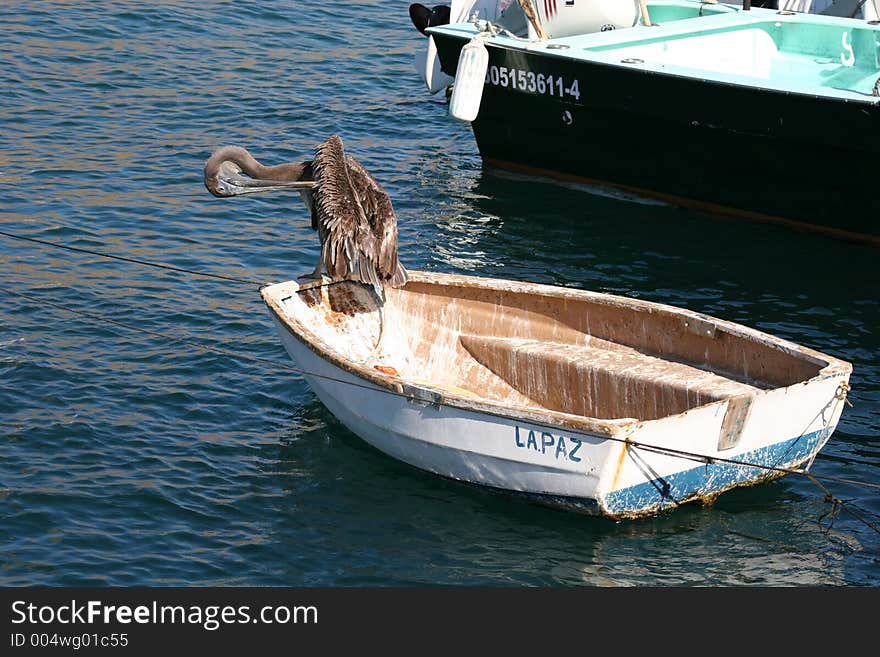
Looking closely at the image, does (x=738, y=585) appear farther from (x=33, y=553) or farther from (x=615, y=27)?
(x=615, y=27)

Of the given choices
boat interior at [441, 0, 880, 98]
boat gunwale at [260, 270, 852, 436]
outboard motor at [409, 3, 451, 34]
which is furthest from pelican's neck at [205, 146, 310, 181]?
outboard motor at [409, 3, 451, 34]

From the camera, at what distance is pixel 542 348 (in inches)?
475

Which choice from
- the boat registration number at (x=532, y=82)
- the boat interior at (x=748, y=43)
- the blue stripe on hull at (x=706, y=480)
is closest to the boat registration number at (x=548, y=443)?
the blue stripe on hull at (x=706, y=480)

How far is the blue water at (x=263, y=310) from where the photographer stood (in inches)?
386

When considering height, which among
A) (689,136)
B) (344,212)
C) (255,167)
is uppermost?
(689,136)

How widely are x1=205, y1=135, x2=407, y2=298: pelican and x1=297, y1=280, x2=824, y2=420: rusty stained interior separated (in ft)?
1.45

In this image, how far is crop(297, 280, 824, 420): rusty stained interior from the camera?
1128cm

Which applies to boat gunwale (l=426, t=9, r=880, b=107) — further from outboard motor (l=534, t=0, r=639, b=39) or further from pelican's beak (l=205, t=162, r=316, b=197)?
pelican's beak (l=205, t=162, r=316, b=197)

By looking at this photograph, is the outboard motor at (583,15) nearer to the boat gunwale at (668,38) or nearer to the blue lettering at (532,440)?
the boat gunwale at (668,38)

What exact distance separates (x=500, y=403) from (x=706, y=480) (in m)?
1.69

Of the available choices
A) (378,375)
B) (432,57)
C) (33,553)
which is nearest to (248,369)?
(378,375)

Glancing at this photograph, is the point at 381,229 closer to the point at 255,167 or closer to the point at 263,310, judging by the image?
the point at 255,167

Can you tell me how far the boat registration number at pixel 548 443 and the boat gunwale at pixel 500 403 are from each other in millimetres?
123

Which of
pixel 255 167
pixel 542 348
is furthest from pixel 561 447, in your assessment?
pixel 255 167
